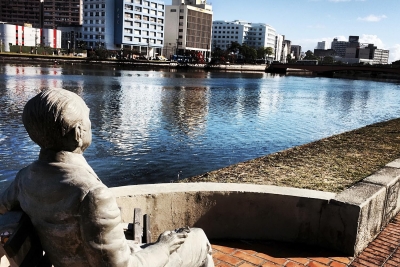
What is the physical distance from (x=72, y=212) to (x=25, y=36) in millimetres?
110232

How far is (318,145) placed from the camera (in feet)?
36.0

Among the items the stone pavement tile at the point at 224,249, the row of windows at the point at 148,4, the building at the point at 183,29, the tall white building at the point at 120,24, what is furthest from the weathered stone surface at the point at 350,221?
the building at the point at 183,29

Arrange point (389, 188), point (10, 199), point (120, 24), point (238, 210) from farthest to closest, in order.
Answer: point (120, 24), point (389, 188), point (238, 210), point (10, 199)

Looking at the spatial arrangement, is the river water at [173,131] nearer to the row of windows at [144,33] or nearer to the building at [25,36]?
the building at [25,36]

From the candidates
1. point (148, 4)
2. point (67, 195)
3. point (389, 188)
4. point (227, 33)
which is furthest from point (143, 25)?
point (67, 195)

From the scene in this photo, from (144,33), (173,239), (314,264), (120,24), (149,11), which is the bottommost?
(314,264)

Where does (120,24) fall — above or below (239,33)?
below

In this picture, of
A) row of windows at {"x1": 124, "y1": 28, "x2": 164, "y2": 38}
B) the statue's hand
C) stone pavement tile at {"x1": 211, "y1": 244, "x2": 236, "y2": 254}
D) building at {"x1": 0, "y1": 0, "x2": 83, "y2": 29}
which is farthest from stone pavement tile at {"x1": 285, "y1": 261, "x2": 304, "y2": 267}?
building at {"x1": 0, "y1": 0, "x2": 83, "y2": 29}

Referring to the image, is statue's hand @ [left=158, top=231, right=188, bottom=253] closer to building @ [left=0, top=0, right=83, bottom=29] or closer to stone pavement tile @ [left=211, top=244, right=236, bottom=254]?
stone pavement tile @ [left=211, top=244, right=236, bottom=254]

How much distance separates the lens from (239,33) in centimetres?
17038

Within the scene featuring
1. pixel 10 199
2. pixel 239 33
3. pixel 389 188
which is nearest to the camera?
pixel 10 199

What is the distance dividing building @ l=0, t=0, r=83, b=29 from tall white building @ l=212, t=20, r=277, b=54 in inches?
2255

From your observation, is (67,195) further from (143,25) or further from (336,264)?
(143,25)

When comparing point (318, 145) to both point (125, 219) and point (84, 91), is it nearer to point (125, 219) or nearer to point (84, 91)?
point (125, 219)
